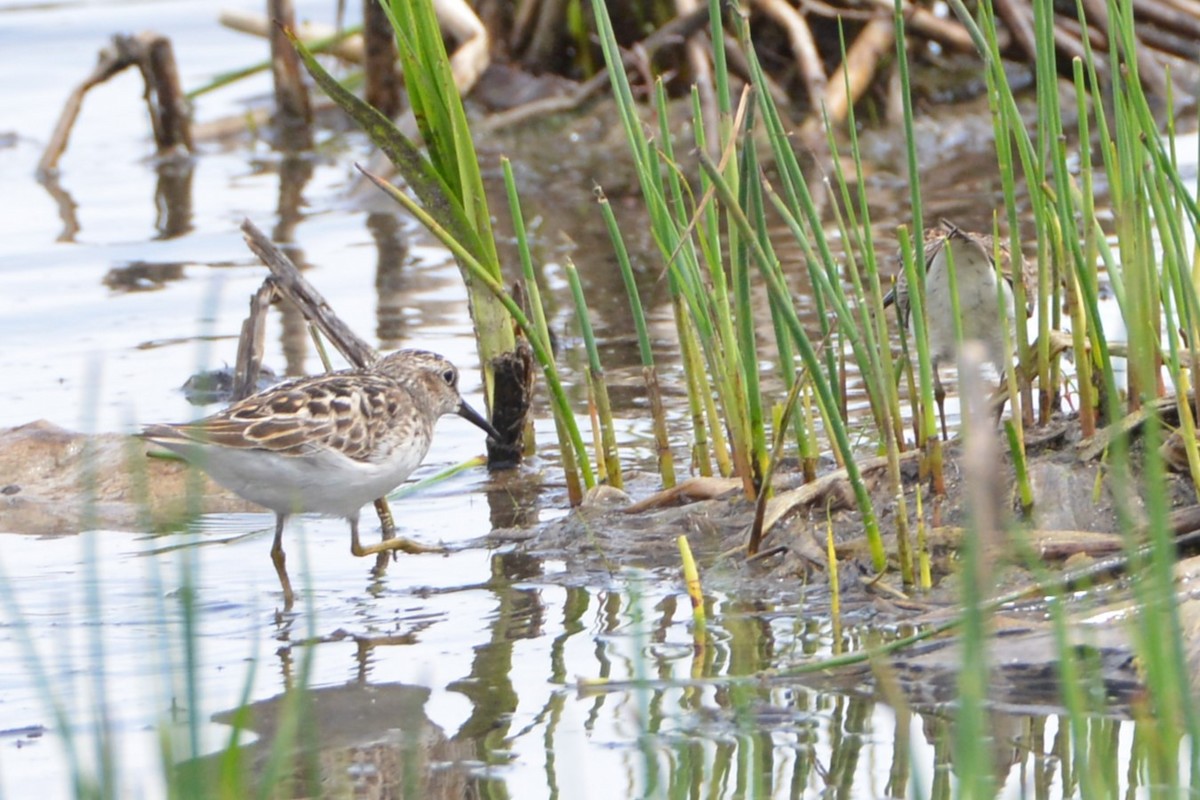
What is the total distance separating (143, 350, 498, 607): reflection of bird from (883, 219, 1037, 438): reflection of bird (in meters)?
1.57

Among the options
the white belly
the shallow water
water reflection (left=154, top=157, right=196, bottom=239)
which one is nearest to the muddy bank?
the shallow water

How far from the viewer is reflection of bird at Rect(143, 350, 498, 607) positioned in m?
5.11

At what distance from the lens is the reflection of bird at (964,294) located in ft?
18.2

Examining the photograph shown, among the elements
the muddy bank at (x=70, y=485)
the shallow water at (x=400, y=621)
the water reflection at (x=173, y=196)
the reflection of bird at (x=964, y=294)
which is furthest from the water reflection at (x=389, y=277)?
the reflection of bird at (x=964, y=294)

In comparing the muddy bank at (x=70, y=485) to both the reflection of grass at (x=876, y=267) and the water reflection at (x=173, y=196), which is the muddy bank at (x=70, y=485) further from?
the water reflection at (x=173, y=196)

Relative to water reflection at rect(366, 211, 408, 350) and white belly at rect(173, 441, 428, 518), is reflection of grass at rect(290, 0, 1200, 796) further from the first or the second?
water reflection at rect(366, 211, 408, 350)

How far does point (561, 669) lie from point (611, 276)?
17.6ft

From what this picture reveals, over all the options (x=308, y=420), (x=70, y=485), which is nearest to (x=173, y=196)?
(x=70, y=485)

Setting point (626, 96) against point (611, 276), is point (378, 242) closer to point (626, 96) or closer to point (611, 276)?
point (611, 276)

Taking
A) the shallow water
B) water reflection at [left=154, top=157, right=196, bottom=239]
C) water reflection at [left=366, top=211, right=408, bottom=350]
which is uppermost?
water reflection at [left=154, top=157, right=196, bottom=239]

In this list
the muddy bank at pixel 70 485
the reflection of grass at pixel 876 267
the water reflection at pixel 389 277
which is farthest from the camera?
the water reflection at pixel 389 277

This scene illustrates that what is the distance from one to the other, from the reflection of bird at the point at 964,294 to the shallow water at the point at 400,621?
3.64ft

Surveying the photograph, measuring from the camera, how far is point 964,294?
574 centimetres

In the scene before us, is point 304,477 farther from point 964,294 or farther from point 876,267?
point 964,294
